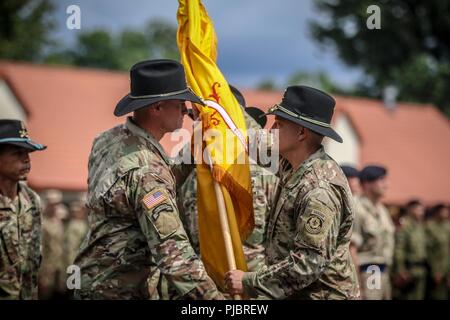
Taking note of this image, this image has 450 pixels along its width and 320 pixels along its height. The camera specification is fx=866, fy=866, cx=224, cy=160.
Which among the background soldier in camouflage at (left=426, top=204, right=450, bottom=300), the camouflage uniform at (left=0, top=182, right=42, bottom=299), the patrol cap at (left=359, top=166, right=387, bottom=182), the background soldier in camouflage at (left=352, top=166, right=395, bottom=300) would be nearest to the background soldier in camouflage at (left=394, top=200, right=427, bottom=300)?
the background soldier in camouflage at (left=426, top=204, right=450, bottom=300)

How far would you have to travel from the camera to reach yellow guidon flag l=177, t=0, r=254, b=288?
610cm

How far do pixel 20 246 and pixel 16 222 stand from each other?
0.19m

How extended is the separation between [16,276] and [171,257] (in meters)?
2.22

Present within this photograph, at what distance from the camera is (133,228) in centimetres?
537

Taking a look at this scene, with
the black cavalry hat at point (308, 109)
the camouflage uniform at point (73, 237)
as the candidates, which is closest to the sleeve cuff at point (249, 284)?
the black cavalry hat at point (308, 109)

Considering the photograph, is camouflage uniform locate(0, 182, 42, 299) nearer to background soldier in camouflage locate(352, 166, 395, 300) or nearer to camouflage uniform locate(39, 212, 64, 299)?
background soldier in camouflage locate(352, 166, 395, 300)

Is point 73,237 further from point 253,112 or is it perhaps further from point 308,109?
point 308,109

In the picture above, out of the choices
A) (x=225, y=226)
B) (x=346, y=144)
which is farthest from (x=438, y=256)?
(x=346, y=144)

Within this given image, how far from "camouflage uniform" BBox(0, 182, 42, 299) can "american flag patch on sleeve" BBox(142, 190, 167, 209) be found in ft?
6.92

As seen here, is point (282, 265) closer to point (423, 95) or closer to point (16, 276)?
point (16, 276)

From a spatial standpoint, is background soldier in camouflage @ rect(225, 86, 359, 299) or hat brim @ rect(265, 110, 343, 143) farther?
hat brim @ rect(265, 110, 343, 143)

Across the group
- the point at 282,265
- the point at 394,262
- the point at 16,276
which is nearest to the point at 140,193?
the point at 282,265

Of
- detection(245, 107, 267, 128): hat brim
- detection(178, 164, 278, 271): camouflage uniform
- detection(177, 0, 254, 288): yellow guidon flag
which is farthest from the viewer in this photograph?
detection(245, 107, 267, 128): hat brim
